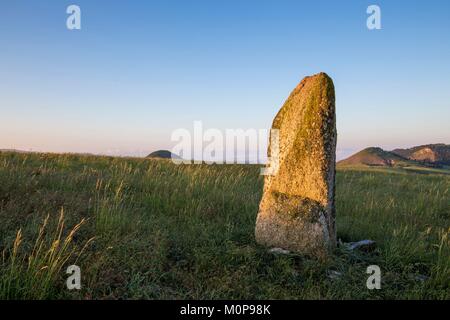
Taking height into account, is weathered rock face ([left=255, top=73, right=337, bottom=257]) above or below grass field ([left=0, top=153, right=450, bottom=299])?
above

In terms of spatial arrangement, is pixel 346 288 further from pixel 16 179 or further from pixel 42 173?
pixel 42 173

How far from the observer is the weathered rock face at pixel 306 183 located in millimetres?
5336

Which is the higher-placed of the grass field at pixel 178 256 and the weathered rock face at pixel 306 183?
the weathered rock face at pixel 306 183

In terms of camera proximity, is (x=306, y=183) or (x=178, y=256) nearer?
(x=178, y=256)

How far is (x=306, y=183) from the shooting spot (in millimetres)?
5520

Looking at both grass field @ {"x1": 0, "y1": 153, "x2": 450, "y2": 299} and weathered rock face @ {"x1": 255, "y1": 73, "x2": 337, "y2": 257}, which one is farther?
weathered rock face @ {"x1": 255, "y1": 73, "x2": 337, "y2": 257}

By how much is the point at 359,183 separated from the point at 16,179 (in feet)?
41.5

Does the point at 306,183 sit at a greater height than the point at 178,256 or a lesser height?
greater

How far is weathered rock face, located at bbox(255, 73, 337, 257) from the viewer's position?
5.34 metres

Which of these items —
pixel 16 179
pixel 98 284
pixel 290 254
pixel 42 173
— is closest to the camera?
pixel 98 284

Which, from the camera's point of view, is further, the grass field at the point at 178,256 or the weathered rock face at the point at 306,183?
the weathered rock face at the point at 306,183
